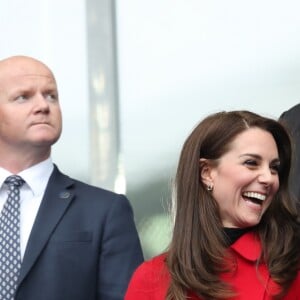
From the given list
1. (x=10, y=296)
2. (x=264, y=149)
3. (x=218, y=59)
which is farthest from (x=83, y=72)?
(x=264, y=149)

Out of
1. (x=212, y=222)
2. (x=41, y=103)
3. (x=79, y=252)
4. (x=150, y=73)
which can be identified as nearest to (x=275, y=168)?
(x=212, y=222)

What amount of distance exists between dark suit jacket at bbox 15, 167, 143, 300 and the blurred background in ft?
4.05

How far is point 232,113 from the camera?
3.10m

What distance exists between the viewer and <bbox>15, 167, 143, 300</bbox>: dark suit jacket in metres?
3.40

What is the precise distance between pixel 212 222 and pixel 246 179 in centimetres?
14

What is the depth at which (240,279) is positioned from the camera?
295cm

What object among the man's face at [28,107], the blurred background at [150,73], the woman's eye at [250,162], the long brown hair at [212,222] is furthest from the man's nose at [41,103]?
the blurred background at [150,73]

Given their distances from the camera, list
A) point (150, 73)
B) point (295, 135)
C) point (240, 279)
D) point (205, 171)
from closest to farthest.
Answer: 1. point (240, 279)
2. point (205, 171)
3. point (295, 135)
4. point (150, 73)

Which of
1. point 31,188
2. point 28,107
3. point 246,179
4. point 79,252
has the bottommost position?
point 79,252

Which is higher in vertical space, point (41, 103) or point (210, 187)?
point (41, 103)

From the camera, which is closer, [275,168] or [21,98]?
[275,168]

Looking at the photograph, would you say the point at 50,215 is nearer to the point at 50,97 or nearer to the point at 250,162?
the point at 50,97

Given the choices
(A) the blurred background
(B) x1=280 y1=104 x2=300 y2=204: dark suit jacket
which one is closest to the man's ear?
(B) x1=280 y1=104 x2=300 y2=204: dark suit jacket

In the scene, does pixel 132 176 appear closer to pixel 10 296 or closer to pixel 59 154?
pixel 59 154
